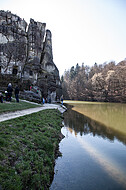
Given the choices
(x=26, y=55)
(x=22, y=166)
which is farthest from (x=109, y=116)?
(x=26, y=55)

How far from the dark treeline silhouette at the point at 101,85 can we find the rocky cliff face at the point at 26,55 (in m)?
36.2

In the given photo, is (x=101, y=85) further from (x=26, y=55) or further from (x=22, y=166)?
(x=22, y=166)

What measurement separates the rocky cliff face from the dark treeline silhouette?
36224mm

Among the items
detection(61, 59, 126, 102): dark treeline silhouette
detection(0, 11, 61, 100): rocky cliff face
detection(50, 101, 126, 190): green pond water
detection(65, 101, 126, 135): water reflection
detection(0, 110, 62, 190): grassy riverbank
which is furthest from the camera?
detection(61, 59, 126, 102): dark treeline silhouette

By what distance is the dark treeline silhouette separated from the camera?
2383 inches

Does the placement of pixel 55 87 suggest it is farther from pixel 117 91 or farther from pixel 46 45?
pixel 117 91

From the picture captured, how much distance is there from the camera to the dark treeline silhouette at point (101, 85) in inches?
2383

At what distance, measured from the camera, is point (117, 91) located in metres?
62.6

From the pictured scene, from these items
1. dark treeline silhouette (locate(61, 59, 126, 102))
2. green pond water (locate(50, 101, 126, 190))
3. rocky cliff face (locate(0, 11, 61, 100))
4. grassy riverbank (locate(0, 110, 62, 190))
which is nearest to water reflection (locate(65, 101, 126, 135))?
green pond water (locate(50, 101, 126, 190))

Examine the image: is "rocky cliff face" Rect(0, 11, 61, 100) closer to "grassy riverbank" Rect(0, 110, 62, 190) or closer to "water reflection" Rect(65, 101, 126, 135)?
"water reflection" Rect(65, 101, 126, 135)

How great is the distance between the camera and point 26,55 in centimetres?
3359

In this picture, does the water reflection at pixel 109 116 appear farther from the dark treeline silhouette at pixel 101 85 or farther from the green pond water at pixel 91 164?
the dark treeline silhouette at pixel 101 85

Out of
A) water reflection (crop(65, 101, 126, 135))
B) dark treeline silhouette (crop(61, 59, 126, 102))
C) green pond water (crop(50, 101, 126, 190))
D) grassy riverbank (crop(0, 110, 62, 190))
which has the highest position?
dark treeline silhouette (crop(61, 59, 126, 102))

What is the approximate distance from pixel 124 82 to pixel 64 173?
64.2 m
